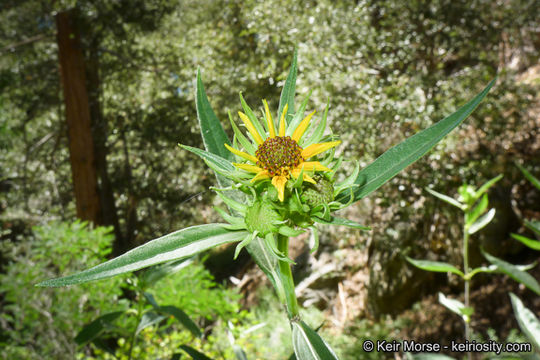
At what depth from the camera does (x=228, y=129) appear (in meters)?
2.93

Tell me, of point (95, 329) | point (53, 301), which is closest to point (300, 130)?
point (95, 329)

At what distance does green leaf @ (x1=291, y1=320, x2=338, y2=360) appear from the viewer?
0.40 m

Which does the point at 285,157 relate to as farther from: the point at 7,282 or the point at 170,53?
the point at 170,53

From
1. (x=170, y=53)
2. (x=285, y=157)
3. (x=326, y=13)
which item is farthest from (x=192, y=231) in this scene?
(x=170, y=53)

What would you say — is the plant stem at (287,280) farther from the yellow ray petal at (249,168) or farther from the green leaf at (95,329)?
the green leaf at (95,329)

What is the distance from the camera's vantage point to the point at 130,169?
3.66 m

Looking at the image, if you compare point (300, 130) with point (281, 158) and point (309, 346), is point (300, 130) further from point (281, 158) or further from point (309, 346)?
point (309, 346)

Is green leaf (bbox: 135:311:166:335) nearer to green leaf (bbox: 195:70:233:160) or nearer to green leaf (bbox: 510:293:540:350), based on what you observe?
green leaf (bbox: 195:70:233:160)

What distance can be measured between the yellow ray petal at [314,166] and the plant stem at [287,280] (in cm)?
8

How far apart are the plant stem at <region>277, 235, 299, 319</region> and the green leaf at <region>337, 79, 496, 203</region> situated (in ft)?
0.27

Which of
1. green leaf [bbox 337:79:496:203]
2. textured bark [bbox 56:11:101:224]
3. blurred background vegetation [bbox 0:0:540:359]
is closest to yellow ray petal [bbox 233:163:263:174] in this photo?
green leaf [bbox 337:79:496:203]

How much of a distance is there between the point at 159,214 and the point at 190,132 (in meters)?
0.85

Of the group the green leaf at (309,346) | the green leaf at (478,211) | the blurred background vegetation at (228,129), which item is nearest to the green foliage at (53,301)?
the blurred background vegetation at (228,129)

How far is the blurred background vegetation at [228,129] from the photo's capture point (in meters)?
2.22
